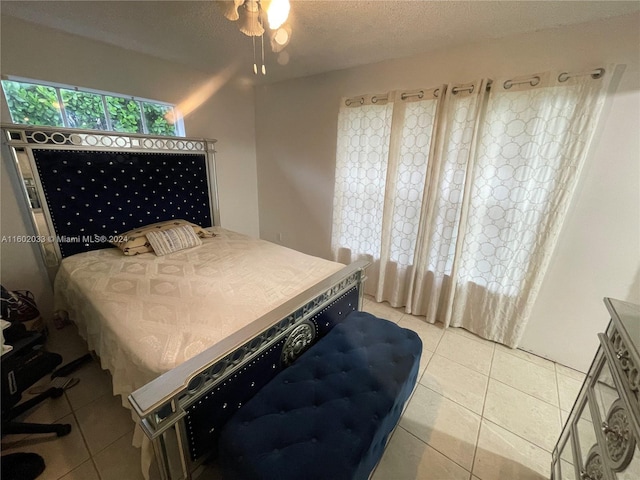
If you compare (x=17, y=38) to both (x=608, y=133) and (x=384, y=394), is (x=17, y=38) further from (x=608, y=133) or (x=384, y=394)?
(x=608, y=133)

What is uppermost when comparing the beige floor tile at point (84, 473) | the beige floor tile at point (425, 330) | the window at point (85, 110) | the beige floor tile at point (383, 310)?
the window at point (85, 110)

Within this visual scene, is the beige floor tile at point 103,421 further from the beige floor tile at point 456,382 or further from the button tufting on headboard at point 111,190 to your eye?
the beige floor tile at point 456,382

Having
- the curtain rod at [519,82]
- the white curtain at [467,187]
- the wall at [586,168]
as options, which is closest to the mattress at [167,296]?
the white curtain at [467,187]

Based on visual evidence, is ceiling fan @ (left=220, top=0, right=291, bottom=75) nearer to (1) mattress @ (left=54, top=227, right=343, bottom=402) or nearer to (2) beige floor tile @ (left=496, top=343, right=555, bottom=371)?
(1) mattress @ (left=54, top=227, right=343, bottom=402)

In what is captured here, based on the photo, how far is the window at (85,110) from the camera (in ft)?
6.22

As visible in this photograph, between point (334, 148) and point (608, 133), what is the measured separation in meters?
2.07

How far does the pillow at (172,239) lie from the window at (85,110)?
1.06 m

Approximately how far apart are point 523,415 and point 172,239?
288cm

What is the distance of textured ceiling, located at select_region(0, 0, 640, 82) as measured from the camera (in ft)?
4.87

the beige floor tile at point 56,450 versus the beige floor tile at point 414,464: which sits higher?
the beige floor tile at point 56,450

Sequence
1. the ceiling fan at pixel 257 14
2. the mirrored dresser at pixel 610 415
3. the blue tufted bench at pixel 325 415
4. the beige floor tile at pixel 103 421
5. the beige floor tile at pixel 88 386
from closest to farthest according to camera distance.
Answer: the mirrored dresser at pixel 610 415
the blue tufted bench at pixel 325 415
the ceiling fan at pixel 257 14
the beige floor tile at pixel 103 421
the beige floor tile at pixel 88 386

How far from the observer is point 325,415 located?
1.06m

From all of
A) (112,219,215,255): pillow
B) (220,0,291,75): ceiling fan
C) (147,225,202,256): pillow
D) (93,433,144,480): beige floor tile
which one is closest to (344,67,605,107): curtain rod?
(220,0,291,75): ceiling fan

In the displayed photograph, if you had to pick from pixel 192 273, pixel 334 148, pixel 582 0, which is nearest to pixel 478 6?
pixel 582 0
